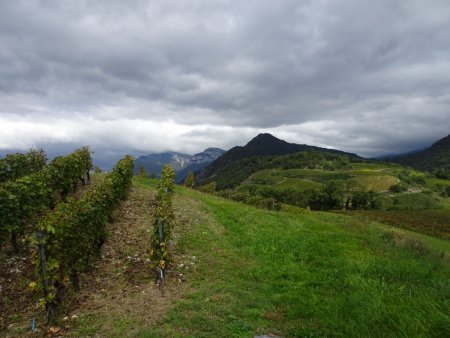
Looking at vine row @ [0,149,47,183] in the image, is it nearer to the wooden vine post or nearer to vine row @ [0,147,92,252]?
vine row @ [0,147,92,252]

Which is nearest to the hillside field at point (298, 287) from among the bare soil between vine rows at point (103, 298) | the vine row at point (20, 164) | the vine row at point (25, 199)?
the bare soil between vine rows at point (103, 298)

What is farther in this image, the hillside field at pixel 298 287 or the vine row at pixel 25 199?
the vine row at pixel 25 199

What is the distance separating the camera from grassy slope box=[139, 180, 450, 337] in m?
9.46

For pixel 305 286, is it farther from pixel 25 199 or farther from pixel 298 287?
pixel 25 199

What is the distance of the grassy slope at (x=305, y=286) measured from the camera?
9.46 meters

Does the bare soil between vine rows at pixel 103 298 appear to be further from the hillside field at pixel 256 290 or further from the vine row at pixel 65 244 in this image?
the vine row at pixel 65 244

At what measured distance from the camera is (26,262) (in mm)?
13859

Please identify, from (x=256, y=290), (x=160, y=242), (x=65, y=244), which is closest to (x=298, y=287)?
(x=256, y=290)

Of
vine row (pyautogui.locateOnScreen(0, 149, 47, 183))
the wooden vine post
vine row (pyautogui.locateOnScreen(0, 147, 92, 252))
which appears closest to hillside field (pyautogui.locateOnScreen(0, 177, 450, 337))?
the wooden vine post

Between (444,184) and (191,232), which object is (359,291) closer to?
(191,232)

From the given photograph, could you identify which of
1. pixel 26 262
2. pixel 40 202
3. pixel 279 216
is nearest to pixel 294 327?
pixel 26 262

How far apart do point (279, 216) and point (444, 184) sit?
18373 cm

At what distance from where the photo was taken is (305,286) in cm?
1320

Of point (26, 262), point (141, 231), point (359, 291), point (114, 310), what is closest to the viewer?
point (114, 310)
